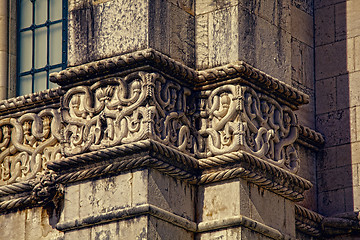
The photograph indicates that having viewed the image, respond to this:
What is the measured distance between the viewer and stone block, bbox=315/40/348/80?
1574 centimetres

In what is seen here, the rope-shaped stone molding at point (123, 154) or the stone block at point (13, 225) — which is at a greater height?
the rope-shaped stone molding at point (123, 154)

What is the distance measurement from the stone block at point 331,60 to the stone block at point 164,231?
131 inches

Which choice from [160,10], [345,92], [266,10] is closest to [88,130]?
[160,10]

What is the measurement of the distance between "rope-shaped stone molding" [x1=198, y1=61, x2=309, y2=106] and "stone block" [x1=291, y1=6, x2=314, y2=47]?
53.0 inches

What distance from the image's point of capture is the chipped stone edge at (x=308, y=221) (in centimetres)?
1484

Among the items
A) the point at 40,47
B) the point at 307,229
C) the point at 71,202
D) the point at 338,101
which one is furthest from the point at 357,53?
the point at 71,202

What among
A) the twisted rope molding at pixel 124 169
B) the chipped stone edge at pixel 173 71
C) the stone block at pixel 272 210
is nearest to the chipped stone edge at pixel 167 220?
the stone block at pixel 272 210

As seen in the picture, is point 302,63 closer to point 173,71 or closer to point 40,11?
point 173,71

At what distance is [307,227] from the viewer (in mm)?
14961

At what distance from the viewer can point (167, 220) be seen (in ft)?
43.1

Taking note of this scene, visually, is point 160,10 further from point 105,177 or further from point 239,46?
point 105,177

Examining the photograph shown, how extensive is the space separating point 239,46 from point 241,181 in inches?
56.6

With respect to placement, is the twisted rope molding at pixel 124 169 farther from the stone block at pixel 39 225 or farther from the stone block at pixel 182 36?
the stone block at pixel 182 36

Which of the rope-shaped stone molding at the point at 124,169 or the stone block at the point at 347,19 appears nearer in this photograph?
the rope-shaped stone molding at the point at 124,169
